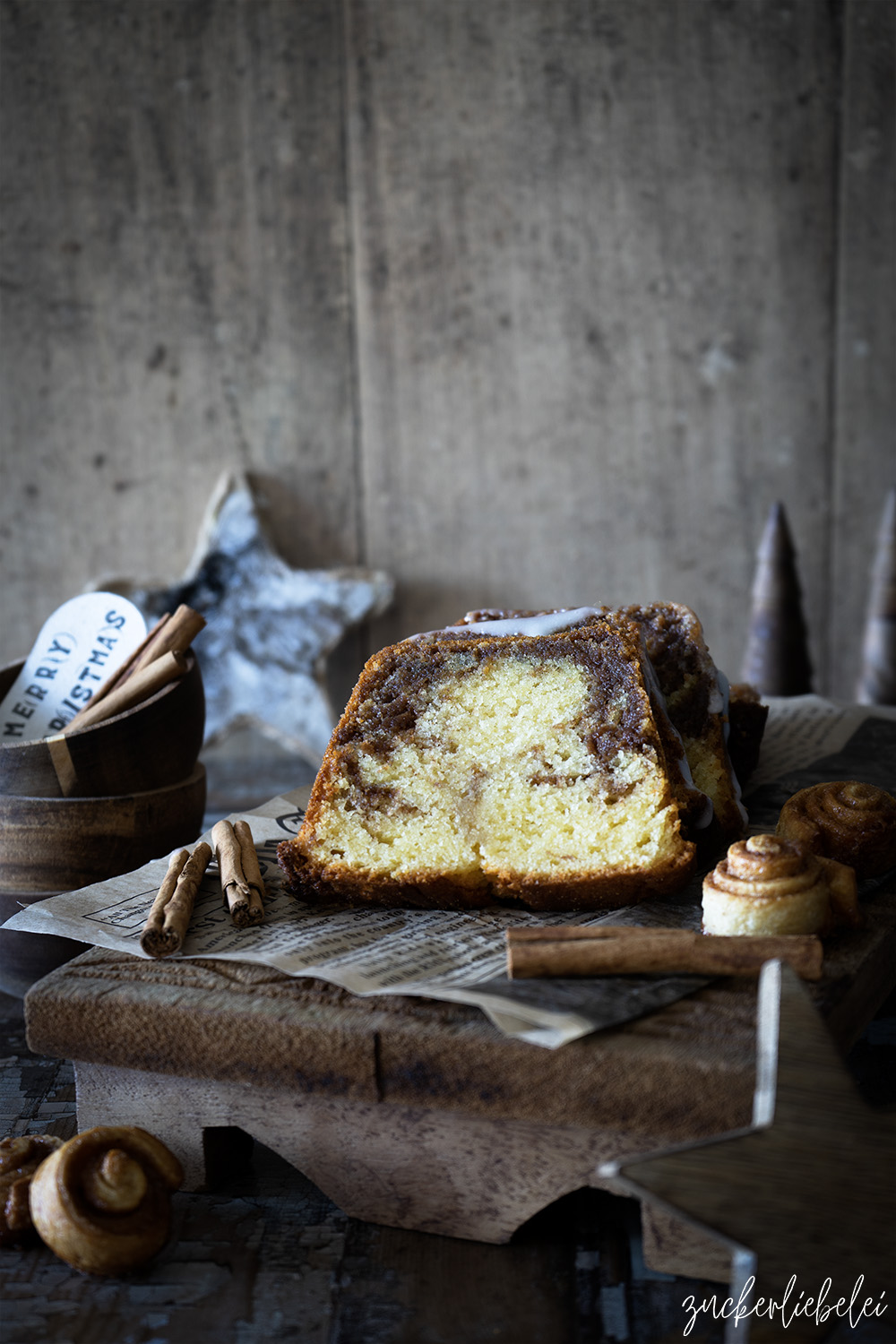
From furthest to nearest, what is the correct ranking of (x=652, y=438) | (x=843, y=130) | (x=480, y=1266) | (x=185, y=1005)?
(x=652, y=438) < (x=843, y=130) < (x=185, y=1005) < (x=480, y=1266)

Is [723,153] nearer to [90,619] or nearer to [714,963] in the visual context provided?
[90,619]

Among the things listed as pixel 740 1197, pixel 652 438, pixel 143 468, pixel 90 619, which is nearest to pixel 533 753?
pixel 740 1197

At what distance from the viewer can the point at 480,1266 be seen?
3.53 ft

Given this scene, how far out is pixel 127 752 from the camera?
162 centimetres

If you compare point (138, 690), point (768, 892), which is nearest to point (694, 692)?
point (768, 892)

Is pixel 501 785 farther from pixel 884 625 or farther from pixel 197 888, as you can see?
pixel 884 625

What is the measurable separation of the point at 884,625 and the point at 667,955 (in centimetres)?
225

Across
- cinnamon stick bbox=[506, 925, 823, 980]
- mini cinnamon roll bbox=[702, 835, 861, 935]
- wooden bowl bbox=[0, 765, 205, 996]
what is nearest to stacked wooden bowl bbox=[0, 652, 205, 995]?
wooden bowl bbox=[0, 765, 205, 996]

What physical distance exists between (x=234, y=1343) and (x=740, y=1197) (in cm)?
47

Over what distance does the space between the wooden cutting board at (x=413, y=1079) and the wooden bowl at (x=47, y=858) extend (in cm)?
33

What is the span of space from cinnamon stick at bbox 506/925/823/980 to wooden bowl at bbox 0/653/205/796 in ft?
2.37

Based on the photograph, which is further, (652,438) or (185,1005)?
(652,438)

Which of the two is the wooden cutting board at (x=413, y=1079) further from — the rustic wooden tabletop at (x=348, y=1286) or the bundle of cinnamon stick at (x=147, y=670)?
the bundle of cinnamon stick at (x=147, y=670)

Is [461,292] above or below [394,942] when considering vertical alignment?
above
